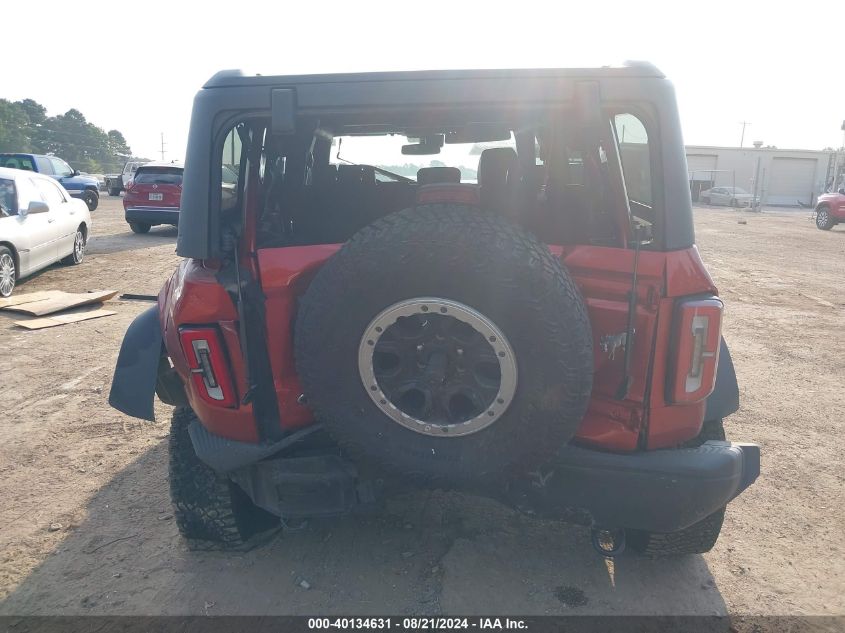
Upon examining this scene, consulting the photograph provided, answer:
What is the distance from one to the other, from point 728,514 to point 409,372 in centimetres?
221

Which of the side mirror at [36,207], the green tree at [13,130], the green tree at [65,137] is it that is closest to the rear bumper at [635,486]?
the side mirror at [36,207]

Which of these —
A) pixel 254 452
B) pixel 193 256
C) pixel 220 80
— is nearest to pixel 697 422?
pixel 254 452

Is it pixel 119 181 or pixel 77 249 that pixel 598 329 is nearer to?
pixel 77 249

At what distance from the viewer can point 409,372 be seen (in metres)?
2.31

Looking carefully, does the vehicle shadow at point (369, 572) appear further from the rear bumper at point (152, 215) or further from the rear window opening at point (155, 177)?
the rear window opening at point (155, 177)

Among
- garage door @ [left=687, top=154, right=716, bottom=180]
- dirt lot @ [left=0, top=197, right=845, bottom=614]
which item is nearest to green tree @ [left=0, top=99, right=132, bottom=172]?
garage door @ [left=687, top=154, right=716, bottom=180]

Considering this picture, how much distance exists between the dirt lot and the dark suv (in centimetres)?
40

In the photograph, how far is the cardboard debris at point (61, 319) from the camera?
6.94 m

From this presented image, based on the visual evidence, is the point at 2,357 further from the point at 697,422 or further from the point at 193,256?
the point at 697,422

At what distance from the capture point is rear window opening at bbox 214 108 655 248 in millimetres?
2596

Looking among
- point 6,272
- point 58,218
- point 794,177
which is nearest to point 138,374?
point 6,272

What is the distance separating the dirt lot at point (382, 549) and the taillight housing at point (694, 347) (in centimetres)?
99

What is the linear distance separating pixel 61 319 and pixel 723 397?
23.2ft

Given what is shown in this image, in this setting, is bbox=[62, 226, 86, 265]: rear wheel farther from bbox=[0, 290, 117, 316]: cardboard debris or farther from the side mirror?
bbox=[0, 290, 117, 316]: cardboard debris
